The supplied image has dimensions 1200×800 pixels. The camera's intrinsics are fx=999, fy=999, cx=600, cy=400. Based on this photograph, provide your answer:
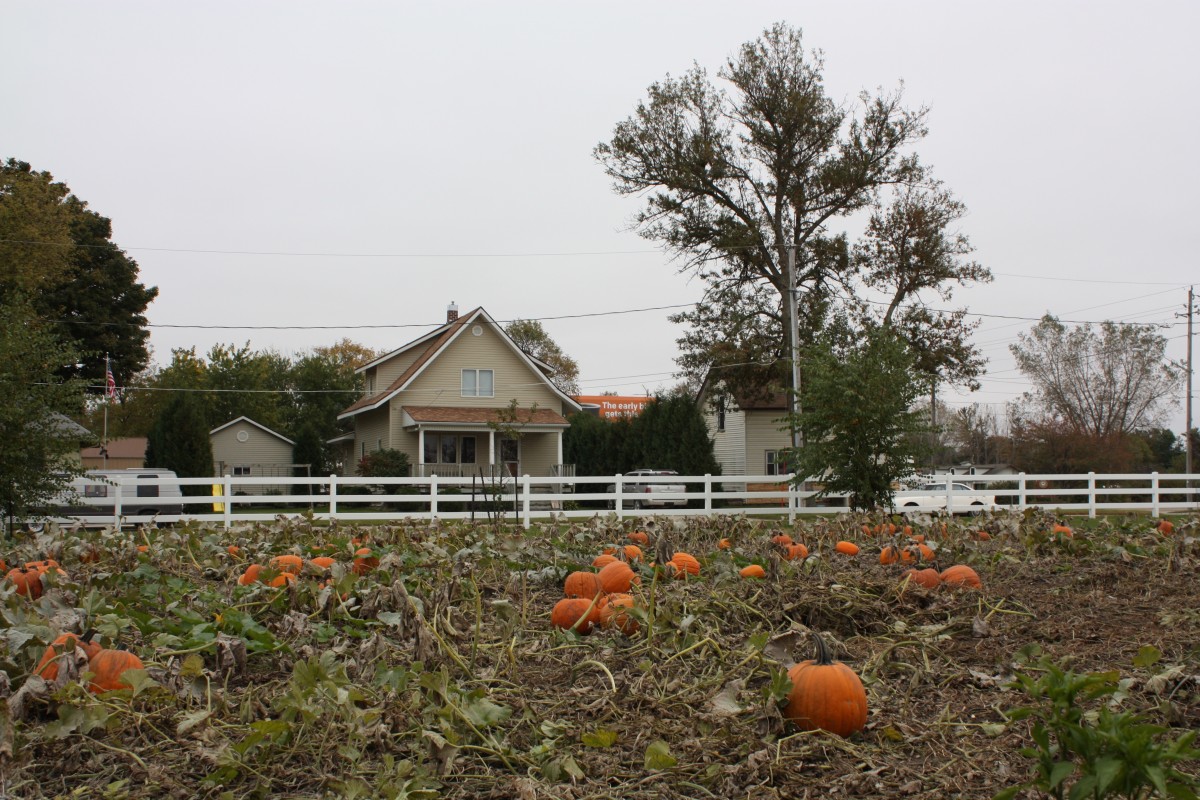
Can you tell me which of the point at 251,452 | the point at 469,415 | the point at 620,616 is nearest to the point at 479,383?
the point at 469,415

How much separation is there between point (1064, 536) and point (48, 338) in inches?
517

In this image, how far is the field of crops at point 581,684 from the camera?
99.2 inches

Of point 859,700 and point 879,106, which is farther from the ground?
point 879,106

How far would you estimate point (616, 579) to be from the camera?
456cm

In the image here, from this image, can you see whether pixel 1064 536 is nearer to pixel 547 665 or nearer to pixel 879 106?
pixel 547 665

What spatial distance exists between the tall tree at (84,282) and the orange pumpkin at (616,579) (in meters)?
28.2

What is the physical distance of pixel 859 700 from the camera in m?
2.93

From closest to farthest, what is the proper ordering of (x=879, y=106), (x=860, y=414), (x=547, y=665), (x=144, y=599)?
(x=547, y=665) < (x=144, y=599) < (x=860, y=414) < (x=879, y=106)

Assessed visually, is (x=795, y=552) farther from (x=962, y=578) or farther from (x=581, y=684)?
(x=581, y=684)

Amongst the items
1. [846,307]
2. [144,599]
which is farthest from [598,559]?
[846,307]

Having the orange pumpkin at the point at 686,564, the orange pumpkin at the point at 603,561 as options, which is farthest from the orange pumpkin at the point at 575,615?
the orange pumpkin at the point at 686,564

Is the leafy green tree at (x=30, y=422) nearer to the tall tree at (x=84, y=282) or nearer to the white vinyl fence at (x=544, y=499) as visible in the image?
the white vinyl fence at (x=544, y=499)

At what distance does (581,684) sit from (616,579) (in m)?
1.21

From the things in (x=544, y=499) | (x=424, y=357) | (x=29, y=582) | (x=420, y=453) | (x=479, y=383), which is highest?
(x=424, y=357)
